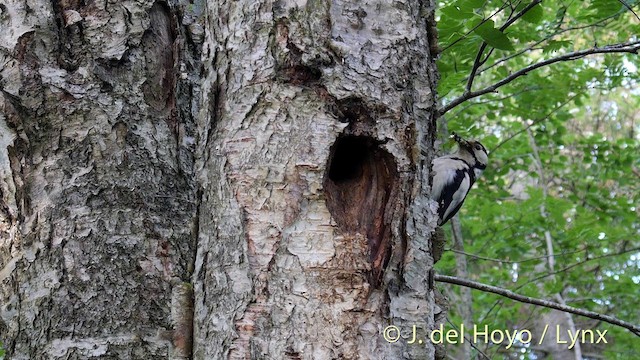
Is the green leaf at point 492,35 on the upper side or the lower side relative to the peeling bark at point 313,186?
upper

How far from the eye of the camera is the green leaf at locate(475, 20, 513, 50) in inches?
91.5

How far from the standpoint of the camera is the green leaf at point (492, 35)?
232 centimetres

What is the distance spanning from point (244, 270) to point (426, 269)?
0.40m

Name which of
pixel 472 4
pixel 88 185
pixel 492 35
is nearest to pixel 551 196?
→ pixel 472 4

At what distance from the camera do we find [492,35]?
2.33 metres

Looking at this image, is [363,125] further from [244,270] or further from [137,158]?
[137,158]

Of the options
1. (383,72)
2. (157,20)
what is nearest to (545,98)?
(157,20)

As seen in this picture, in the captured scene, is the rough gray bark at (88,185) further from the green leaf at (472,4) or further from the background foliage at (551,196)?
the background foliage at (551,196)

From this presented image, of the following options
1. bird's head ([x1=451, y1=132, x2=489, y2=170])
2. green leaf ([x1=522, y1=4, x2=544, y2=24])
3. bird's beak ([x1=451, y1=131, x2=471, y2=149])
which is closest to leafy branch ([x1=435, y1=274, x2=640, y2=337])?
green leaf ([x1=522, y1=4, x2=544, y2=24])

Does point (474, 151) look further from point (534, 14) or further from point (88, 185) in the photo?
point (88, 185)

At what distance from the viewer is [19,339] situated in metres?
2.06

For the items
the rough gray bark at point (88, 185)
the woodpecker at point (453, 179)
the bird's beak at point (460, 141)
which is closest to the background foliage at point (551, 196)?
the bird's beak at point (460, 141)

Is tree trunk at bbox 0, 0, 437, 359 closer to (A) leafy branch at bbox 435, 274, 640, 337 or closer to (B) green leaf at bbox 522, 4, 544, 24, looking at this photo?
(A) leafy branch at bbox 435, 274, 640, 337

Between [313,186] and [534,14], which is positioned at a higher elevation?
[534,14]
